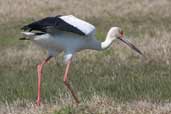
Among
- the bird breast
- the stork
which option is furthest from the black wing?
the bird breast

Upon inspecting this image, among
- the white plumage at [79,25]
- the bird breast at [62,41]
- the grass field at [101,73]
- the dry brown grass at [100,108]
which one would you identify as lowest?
the grass field at [101,73]

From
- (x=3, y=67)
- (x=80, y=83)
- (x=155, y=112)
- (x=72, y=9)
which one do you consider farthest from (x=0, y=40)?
(x=155, y=112)

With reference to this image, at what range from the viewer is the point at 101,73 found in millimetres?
12883

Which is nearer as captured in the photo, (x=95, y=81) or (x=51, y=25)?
(x=51, y=25)

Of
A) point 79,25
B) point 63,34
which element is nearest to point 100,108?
point 79,25

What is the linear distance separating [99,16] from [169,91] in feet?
63.5

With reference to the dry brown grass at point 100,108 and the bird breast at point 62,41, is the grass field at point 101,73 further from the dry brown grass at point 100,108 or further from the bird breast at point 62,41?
the bird breast at point 62,41

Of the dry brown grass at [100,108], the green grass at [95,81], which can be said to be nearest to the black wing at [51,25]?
the green grass at [95,81]

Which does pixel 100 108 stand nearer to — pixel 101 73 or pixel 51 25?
pixel 51 25

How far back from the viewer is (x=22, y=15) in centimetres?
2927

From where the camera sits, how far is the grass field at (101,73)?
25.3ft

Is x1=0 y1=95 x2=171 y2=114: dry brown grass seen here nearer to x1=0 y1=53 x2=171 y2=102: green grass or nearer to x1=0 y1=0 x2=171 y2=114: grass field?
x1=0 y1=0 x2=171 y2=114: grass field

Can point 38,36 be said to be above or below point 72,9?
above

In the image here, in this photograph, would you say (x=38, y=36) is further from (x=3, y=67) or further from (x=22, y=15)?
(x=22, y=15)
